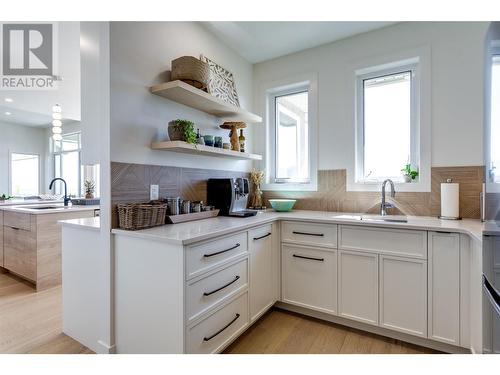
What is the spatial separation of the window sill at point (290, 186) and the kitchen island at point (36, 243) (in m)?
2.26

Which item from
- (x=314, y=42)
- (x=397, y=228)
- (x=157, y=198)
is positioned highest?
(x=314, y=42)

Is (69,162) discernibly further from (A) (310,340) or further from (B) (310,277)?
(A) (310,340)

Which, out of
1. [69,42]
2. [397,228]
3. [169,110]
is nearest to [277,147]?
[169,110]

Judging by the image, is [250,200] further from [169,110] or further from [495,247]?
[495,247]

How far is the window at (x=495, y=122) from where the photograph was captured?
3.99 feet

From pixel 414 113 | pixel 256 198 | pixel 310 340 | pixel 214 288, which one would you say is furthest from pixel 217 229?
pixel 414 113

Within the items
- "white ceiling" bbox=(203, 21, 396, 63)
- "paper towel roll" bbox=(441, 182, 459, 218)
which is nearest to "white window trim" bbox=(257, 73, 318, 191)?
"white ceiling" bbox=(203, 21, 396, 63)

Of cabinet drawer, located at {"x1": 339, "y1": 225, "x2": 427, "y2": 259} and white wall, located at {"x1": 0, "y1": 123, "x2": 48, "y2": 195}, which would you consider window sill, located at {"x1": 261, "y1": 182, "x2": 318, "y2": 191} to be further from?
white wall, located at {"x1": 0, "y1": 123, "x2": 48, "y2": 195}

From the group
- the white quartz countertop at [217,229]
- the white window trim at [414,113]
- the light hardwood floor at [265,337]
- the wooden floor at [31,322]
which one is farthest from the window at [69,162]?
the white window trim at [414,113]

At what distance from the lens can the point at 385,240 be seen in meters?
1.92

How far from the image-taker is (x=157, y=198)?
76.1 inches

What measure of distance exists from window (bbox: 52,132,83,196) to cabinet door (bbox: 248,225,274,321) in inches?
244

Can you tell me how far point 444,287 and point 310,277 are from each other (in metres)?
0.91
